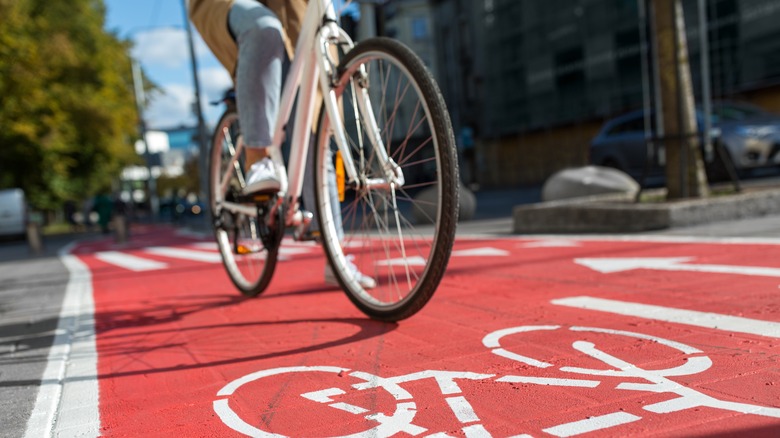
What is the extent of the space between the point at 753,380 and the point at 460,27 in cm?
4730

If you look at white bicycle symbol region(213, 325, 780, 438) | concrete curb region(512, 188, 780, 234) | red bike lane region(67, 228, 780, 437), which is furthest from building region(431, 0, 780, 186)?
white bicycle symbol region(213, 325, 780, 438)

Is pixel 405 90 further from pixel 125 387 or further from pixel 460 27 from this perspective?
pixel 460 27

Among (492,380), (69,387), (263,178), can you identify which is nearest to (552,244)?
(263,178)

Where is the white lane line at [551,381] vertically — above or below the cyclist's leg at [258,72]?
below

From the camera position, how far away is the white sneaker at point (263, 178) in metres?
3.78

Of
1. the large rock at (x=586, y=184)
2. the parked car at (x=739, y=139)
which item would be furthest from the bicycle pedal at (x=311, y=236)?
the large rock at (x=586, y=184)

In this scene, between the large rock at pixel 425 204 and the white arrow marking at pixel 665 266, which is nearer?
the large rock at pixel 425 204

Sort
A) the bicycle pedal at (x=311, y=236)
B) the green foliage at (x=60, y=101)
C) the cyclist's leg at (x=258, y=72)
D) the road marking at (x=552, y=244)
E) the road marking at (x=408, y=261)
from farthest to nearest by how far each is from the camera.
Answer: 1. the green foliage at (x=60, y=101)
2. the road marking at (x=552, y=244)
3. the bicycle pedal at (x=311, y=236)
4. the cyclist's leg at (x=258, y=72)
5. the road marking at (x=408, y=261)

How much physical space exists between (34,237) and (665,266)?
16.1 meters

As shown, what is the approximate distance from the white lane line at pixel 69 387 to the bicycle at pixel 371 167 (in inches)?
42.6

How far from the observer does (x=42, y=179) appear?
120 feet

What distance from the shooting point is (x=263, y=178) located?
3783mm

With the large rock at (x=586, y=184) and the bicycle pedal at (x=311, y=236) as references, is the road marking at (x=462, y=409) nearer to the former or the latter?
the bicycle pedal at (x=311, y=236)

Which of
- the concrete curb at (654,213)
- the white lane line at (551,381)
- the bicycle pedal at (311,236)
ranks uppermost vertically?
the bicycle pedal at (311,236)
